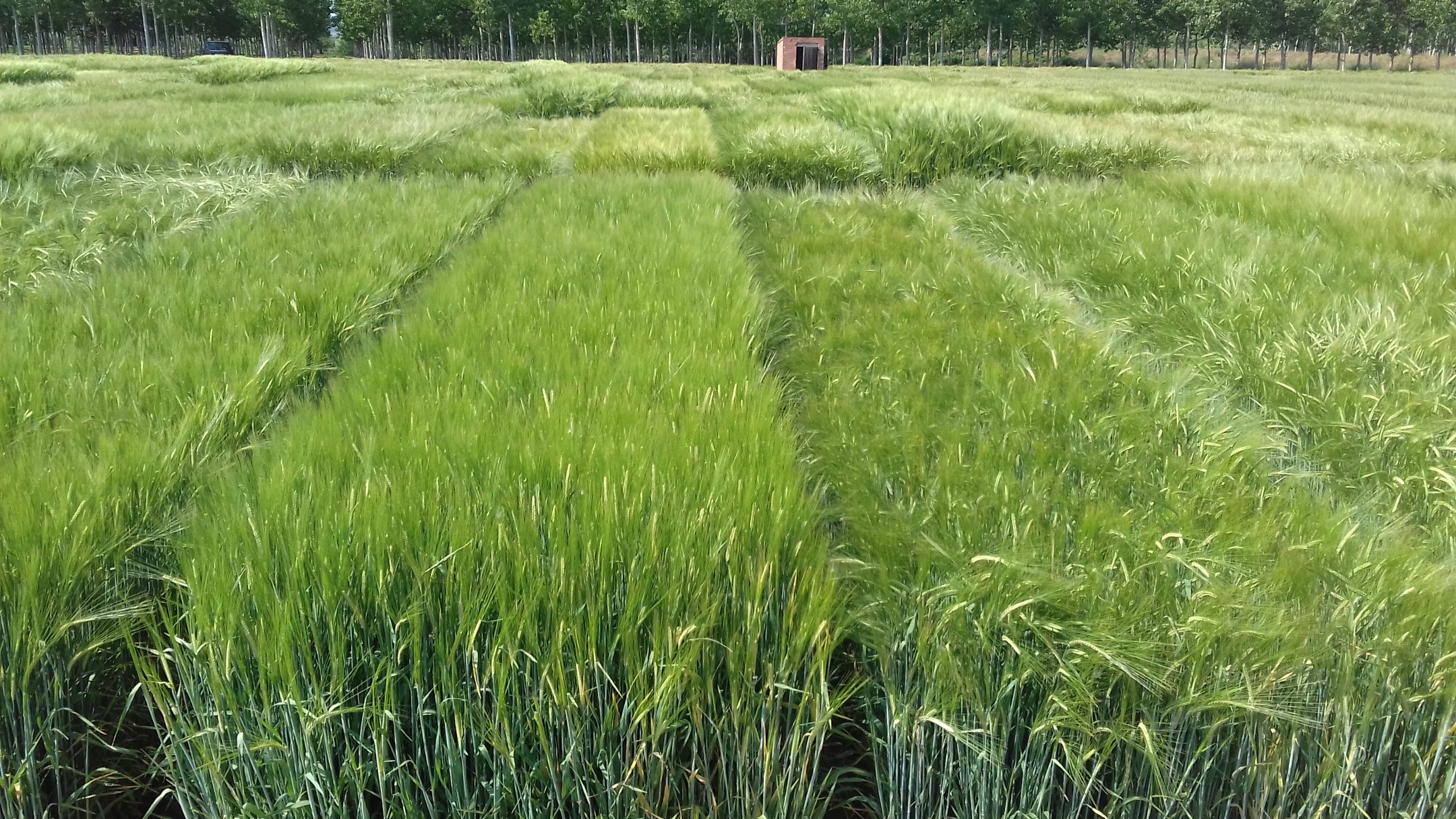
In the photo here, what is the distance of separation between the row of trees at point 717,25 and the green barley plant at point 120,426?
175ft

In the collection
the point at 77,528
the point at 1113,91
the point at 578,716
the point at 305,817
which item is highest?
the point at 1113,91

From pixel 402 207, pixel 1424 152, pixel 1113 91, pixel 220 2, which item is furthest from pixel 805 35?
pixel 402 207

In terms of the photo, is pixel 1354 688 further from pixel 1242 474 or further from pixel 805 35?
pixel 805 35

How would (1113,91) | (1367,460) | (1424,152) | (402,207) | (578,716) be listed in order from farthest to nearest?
(1113,91) < (1424,152) < (402,207) < (1367,460) < (578,716)

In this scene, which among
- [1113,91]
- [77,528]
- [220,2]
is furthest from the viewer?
[220,2]

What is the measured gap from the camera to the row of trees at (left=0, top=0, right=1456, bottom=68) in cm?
4884

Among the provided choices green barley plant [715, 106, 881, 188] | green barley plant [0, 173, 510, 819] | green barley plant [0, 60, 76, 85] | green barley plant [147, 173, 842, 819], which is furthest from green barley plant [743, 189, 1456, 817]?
green barley plant [0, 60, 76, 85]

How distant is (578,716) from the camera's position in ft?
2.97

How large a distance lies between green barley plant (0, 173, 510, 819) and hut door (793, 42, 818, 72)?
104 feet

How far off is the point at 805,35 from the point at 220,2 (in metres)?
44.8

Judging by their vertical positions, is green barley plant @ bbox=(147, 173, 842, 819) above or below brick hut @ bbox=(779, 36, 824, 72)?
below

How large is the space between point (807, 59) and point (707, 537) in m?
34.0

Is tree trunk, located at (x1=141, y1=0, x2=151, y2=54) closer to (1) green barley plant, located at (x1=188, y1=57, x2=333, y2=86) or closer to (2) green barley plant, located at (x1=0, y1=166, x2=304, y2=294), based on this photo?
(1) green barley plant, located at (x1=188, y1=57, x2=333, y2=86)

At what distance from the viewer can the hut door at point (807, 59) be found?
31.2 metres
